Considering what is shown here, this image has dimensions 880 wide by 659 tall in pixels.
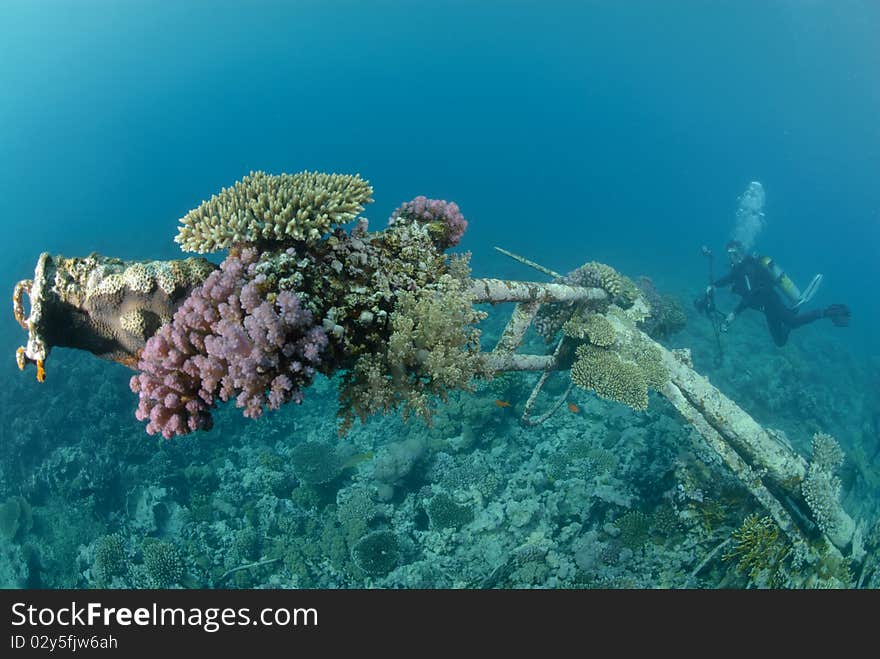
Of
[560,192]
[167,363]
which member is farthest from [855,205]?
[167,363]

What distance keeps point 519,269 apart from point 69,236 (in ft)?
157

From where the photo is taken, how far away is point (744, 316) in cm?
2612

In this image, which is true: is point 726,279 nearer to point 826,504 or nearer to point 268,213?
point 826,504

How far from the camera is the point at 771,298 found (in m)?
15.8

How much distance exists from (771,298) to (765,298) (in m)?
0.18

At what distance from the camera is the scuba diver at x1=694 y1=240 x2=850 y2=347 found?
15.6m

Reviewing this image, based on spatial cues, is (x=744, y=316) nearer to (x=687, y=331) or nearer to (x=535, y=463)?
(x=687, y=331)

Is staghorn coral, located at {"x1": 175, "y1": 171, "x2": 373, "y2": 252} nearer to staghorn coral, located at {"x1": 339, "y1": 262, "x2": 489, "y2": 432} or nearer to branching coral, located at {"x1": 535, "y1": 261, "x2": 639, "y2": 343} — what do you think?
staghorn coral, located at {"x1": 339, "y1": 262, "x2": 489, "y2": 432}

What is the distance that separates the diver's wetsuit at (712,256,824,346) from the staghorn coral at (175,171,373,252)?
51.9ft

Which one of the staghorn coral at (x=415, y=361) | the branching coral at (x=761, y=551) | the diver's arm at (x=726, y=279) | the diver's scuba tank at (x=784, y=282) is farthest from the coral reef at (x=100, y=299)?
the diver's scuba tank at (x=784, y=282)

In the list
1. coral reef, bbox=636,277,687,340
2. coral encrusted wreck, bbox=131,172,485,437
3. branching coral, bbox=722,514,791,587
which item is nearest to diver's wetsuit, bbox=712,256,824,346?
coral reef, bbox=636,277,687,340

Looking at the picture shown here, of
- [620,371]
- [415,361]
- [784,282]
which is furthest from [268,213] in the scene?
[784,282]

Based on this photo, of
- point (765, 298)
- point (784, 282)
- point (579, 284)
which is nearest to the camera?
point (579, 284)

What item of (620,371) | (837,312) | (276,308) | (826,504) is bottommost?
(826,504)
